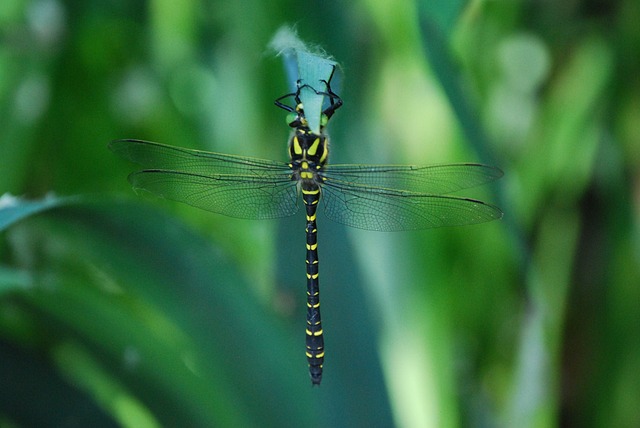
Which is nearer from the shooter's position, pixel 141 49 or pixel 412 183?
pixel 412 183

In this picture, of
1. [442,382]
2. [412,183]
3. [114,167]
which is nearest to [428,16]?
[412,183]

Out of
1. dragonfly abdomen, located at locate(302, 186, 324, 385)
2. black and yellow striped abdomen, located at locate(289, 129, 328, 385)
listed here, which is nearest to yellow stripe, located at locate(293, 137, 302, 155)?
black and yellow striped abdomen, located at locate(289, 129, 328, 385)

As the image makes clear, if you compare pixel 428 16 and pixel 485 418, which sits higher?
pixel 428 16

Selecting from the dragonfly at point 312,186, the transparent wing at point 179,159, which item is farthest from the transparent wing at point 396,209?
the transparent wing at point 179,159

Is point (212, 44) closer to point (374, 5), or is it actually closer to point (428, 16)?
point (374, 5)

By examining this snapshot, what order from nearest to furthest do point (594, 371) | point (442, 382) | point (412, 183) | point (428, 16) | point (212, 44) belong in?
point (428, 16), point (412, 183), point (442, 382), point (594, 371), point (212, 44)

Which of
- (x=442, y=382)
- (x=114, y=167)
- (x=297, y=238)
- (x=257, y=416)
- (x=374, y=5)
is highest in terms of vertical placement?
(x=374, y=5)

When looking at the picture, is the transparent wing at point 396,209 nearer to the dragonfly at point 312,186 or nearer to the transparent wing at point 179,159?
the dragonfly at point 312,186

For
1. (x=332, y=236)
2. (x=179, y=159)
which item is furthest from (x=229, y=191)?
(x=332, y=236)

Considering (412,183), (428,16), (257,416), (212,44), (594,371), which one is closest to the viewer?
(428,16)
